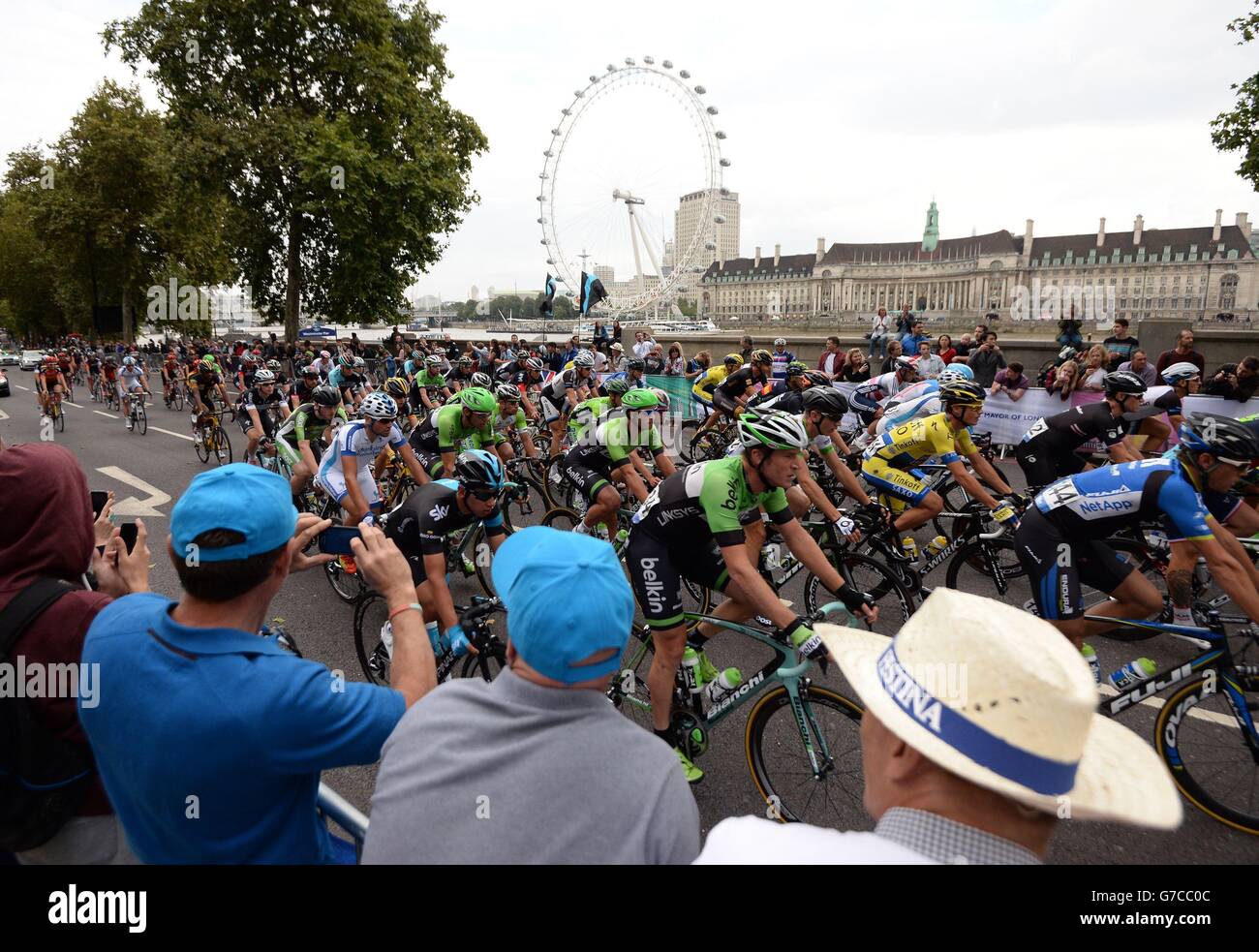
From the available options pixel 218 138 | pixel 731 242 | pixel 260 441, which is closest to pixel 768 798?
pixel 260 441

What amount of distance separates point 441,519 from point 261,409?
331 inches

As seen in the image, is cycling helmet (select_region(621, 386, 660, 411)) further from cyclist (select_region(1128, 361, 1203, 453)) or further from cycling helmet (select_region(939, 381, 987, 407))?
cyclist (select_region(1128, 361, 1203, 453))

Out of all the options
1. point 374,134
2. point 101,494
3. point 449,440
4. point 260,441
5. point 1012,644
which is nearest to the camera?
point 1012,644

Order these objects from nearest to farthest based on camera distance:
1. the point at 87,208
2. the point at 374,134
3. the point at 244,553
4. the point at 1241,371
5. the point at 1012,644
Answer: the point at 1012,644
the point at 244,553
the point at 1241,371
the point at 374,134
the point at 87,208

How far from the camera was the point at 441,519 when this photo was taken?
440 cm

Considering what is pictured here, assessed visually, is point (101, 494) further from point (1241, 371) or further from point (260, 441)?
point (1241, 371)

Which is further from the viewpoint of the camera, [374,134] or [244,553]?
[374,134]

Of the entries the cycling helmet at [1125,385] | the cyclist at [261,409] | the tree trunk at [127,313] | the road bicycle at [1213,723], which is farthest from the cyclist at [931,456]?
the tree trunk at [127,313]

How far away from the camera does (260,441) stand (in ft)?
34.6

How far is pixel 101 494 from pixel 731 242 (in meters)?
137

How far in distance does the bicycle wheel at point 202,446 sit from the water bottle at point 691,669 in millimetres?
12218

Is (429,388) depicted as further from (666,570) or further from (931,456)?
(666,570)
